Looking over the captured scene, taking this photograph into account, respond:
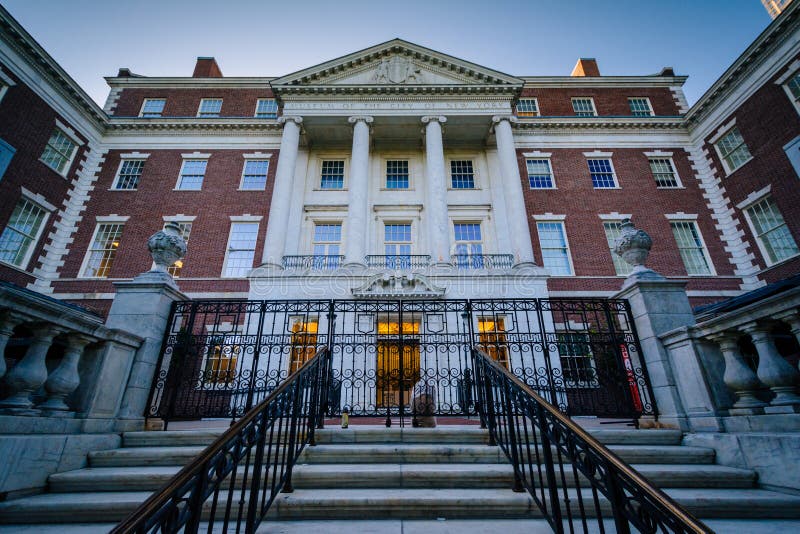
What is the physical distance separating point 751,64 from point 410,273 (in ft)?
64.8

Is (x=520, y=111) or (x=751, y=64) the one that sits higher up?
(x=520, y=111)

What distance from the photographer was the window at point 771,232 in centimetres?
1605

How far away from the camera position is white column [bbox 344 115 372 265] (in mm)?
16906

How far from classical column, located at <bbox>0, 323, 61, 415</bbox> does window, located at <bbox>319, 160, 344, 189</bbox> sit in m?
17.9

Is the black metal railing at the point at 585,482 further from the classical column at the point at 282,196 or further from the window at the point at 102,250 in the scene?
the window at the point at 102,250

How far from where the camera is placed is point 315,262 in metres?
18.4

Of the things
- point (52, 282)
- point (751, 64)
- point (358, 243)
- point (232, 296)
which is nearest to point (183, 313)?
point (358, 243)

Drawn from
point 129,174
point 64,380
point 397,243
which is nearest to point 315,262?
point 397,243

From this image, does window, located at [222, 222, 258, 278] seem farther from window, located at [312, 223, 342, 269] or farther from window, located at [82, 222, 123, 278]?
window, located at [82, 222, 123, 278]

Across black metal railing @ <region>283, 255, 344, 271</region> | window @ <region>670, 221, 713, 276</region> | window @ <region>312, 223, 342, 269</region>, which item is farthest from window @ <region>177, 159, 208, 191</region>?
window @ <region>670, 221, 713, 276</region>

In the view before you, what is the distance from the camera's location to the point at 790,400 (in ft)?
13.5

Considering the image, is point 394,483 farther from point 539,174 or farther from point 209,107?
point 209,107

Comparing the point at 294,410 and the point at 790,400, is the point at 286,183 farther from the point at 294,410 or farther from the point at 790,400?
the point at 790,400

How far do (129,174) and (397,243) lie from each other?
16.5 metres
